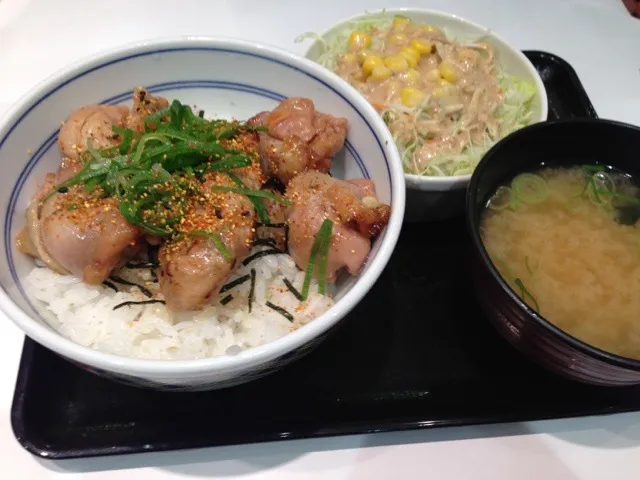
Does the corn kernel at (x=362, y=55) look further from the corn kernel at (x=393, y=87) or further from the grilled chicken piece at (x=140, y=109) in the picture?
the grilled chicken piece at (x=140, y=109)

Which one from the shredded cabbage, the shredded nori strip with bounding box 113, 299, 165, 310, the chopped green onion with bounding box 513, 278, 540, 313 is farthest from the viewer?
the shredded cabbage

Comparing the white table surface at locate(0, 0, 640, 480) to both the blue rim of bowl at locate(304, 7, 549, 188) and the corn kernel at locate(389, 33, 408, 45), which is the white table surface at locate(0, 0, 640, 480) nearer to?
the blue rim of bowl at locate(304, 7, 549, 188)

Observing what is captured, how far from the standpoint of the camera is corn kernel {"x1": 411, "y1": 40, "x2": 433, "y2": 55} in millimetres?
2506

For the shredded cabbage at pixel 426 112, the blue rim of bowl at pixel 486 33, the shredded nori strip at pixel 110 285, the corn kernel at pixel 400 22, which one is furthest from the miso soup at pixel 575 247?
the shredded nori strip at pixel 110 285

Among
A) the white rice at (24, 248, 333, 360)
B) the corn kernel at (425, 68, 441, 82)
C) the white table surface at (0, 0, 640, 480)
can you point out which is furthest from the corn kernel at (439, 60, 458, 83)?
the white rice at (24, 248, 333, 360)

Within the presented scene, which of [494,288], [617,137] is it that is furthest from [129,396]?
[617,137]

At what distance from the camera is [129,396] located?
169cm

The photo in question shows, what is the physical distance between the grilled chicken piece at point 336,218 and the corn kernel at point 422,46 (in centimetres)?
109

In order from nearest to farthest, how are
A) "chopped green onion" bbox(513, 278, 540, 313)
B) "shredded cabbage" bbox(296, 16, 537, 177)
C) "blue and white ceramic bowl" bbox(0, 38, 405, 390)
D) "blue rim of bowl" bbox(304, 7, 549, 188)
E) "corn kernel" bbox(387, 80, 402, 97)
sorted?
"blue and white ceramic bowl" bbox(0, 38, 405, 390)
"chopped green onion" bbox(513, 278, 540, 313)
"blue rim of bowl" bbox(304, 7, 549, 188)
"shredded cabbage" bbox(296, 16, 537, 177)
"corn kernel" bbox(387, 80, 402, 97)

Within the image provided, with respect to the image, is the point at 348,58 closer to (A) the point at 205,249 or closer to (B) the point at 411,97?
(B) the point at 411,97

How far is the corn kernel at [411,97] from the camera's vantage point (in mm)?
2338

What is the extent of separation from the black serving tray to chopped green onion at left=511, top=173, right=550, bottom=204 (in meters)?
0.43

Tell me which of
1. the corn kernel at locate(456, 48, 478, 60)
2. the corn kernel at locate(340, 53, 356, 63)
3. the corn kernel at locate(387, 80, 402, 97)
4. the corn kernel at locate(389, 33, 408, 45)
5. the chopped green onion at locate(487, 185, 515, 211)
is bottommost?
the chopped green onion at locate(487, 185, 515, 211)

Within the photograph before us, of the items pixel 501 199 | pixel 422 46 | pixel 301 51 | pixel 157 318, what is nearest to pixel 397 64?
pixel 422 46
